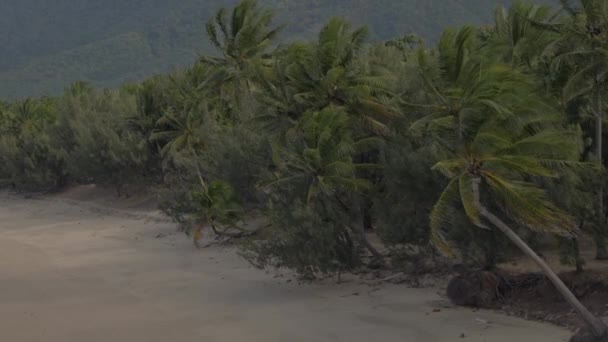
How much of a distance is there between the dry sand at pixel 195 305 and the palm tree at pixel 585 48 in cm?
522

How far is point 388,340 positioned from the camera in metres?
18.5

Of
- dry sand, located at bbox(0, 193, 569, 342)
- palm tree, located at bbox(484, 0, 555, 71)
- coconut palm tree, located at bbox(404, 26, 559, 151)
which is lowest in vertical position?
dry sand, located at bbox(0, 193, 569, 342)

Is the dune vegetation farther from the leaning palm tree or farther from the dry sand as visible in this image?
the dry sand

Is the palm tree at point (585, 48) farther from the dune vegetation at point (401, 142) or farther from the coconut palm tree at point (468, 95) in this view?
the coconut palm tree at point (468, 95)

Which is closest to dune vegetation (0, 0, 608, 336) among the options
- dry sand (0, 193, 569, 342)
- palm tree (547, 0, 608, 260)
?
palm tree (547, 0, 608, 260)

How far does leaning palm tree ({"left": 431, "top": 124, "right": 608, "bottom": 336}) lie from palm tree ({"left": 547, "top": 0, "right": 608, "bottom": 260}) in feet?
6.77

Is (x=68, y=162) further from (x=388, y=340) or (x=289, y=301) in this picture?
(x=388, y=340)

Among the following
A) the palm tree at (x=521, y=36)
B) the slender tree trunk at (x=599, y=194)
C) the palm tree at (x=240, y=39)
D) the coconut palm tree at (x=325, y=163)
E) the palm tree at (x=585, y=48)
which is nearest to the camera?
the palm tree at (x=585, y=48)

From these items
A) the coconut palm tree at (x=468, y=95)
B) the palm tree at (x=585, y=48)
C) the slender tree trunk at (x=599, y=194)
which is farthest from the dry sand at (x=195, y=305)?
the palm tree at (x=585, y=48)

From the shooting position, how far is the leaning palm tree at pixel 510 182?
15.5 meters

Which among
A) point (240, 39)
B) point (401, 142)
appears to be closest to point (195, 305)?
point (401, 142)

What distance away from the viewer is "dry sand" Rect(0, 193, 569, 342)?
19.3m

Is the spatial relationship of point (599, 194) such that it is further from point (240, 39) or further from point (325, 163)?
point (240, 39)

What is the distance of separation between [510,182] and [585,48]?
4.12 meters
